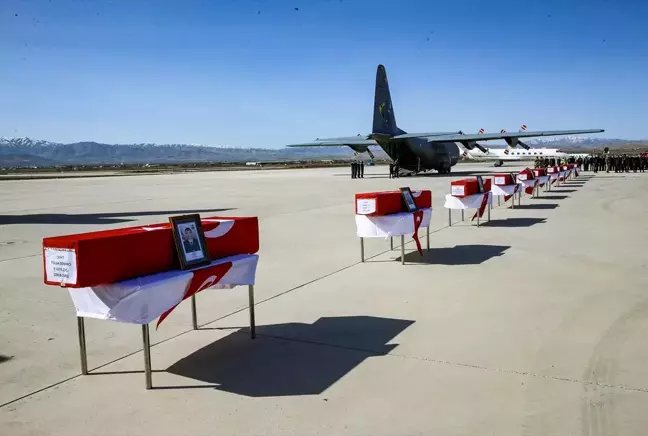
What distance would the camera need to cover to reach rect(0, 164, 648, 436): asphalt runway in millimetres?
4188

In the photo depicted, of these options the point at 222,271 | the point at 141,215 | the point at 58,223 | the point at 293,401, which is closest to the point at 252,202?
the point at 141,215

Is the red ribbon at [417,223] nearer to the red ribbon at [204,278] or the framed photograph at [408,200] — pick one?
the framed photograph at [408,200]

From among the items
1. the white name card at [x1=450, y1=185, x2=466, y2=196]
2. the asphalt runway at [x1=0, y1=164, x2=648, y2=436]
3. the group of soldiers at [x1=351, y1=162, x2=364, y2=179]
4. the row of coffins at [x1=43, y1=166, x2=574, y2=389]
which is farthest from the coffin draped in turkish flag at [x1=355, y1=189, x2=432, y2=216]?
the group of soldiers at [x1=351, y1=162, x2=364, y2=179]

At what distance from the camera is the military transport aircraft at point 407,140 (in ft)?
132

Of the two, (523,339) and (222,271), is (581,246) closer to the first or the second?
(523,339)

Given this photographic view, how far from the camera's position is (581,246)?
11.6m

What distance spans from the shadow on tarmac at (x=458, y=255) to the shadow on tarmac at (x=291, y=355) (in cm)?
379

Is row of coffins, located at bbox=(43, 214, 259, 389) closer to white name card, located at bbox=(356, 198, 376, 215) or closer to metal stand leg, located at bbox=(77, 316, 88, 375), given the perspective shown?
metal stand leg, located at bbox=(77, 316, 88, 375)

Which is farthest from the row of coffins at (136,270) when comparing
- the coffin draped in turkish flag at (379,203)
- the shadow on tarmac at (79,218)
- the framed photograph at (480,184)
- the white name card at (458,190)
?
the shadow on tarmac at (79,218)

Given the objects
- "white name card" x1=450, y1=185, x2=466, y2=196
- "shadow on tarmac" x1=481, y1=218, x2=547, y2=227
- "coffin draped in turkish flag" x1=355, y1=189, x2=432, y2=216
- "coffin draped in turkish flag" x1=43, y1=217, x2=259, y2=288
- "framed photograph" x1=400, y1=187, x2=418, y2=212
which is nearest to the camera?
"coffin draped in turkish flag" x1=43, y1=217, x2=259, y2=288

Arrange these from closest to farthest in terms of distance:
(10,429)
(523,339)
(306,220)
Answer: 1. (10,429)
2. (523,339)
3. (306,220)

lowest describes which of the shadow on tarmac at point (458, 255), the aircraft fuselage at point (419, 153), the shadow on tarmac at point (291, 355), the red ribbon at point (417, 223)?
the shadow on tarmac at point (291, 355)

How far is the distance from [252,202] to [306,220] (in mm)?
7025

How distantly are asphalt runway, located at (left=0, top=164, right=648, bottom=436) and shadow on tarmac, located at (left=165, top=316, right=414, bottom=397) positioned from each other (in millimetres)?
24
